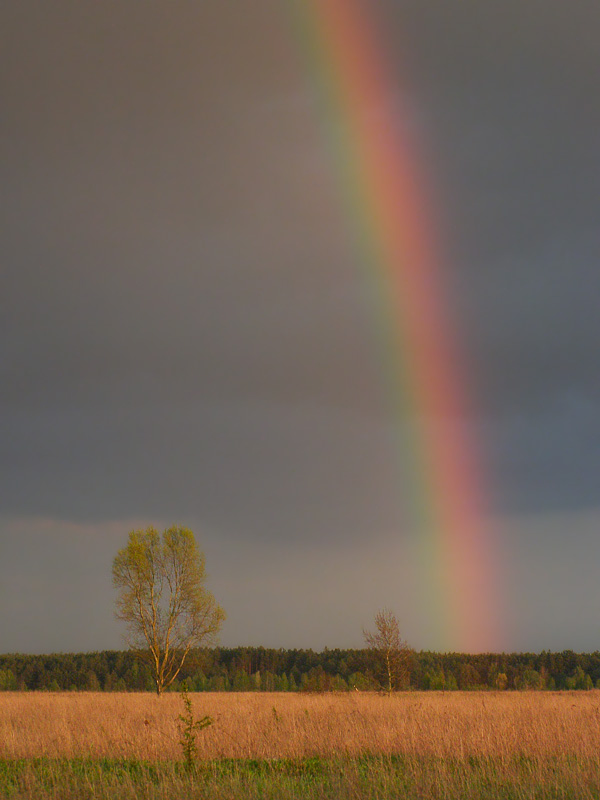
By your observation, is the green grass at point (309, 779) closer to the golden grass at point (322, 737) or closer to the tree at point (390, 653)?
the golden grass at point (322, 737)

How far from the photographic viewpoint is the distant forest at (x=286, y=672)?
6394 centimetres

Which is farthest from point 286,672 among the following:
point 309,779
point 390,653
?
point 309,779

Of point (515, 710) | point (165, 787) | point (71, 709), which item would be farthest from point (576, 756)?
point (71, 709)

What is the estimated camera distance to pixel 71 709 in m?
26.0

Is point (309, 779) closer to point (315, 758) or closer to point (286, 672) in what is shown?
point (315, 758)

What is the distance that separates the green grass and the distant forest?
33.7m

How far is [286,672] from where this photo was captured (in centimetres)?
9150

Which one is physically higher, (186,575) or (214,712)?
(186,575)

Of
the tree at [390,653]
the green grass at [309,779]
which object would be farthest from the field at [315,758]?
the tree at [390,653]

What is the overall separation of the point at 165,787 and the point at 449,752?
6127 millimetres

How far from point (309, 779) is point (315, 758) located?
6.34ft

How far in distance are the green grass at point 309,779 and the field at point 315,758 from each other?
0.11ft

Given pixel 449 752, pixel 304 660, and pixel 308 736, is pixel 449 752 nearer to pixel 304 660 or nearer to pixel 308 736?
pixel 308 736

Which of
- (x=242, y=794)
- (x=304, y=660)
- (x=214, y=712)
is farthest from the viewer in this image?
(x=304, y=660)
